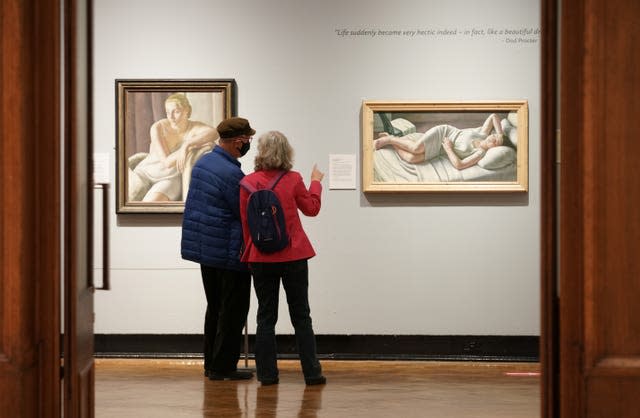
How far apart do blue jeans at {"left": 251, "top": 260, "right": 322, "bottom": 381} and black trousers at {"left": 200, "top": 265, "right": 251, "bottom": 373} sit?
0.69ft

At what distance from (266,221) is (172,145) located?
191cm

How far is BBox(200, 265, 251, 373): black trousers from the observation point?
641 cm

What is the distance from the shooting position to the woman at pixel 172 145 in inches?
299

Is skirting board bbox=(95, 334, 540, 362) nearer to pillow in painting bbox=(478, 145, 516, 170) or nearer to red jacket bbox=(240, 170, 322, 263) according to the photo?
pillow in painting bbox=(478, 145, 516, 170)

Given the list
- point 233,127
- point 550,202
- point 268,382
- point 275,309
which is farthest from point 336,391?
point 550,202

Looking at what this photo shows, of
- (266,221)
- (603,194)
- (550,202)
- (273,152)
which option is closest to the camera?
(603,194)

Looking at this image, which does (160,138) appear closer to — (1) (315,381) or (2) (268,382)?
(2) (268,382)

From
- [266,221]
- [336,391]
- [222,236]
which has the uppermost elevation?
[266,221]

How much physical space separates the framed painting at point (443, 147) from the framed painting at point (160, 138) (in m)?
1.27

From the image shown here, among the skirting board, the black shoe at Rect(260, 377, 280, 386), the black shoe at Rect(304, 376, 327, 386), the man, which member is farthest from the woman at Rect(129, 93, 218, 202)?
the black shoe at Rect(304, 376, 327, 386)

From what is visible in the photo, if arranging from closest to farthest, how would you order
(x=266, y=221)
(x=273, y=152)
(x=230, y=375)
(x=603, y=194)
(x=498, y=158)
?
(x=603, y=194)
(x=266, y=221)
(x=273, y=152)
(x=230, y=375)
(x=498, y=158)

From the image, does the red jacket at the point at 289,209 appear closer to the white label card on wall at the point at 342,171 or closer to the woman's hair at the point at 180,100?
the white label card on wall at the point at 342,171

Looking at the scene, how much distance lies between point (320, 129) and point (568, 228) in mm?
4486

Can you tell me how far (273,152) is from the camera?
6137 mm
